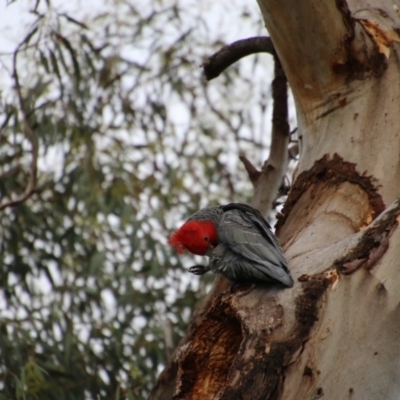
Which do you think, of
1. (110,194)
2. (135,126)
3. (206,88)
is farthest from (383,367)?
(206,88)

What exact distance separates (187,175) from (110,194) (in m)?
0.97

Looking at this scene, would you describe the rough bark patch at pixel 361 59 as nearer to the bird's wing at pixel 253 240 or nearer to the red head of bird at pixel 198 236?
the bird's wing at pixel 253 240

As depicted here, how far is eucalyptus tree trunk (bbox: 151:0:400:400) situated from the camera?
2.27m

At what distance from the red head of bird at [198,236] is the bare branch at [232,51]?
91 cm

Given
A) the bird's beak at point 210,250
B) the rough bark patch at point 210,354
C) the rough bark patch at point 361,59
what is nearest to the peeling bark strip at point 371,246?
the rough bark patch at point 210,354

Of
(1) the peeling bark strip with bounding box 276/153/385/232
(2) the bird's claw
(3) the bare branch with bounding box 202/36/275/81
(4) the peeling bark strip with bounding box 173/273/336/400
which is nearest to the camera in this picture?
(4) the peeling bark strip with bounding box 173/273/336/400

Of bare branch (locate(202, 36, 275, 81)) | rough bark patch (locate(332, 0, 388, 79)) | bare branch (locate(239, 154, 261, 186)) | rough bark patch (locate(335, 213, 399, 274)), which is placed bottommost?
rough bark patch (locate(335, 213, 399, 274))

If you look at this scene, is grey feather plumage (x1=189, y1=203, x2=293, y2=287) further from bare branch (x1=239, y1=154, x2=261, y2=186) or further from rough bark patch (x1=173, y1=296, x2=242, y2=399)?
bare branch (x1=239, y1=154, x2=261, y2=186)

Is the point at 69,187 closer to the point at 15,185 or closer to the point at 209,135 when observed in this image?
the point at 15,185

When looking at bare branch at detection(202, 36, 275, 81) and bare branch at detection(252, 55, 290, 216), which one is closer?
bare branch at detection(202, 36, 275, 81)

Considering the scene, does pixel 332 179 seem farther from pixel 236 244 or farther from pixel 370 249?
pixel 370 249

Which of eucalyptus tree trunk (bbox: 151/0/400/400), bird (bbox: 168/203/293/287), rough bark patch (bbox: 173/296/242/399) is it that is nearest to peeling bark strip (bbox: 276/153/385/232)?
eucalyptus tree trunk (bbox: 151/0/400/400)

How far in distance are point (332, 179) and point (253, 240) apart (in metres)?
0.43

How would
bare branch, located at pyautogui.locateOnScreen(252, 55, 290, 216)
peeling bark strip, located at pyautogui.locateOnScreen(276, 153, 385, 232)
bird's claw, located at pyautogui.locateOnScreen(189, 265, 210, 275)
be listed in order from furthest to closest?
bare branch, located at pyautogui.locateOnScreen(252, 55, 290, 216)
bird's claw, located at pyautogui.locateOnScreen(189, 265, 210, 275)
peeling bark strip, located at pyautogui.locateOnScreen(276, 153, 385, 232)
